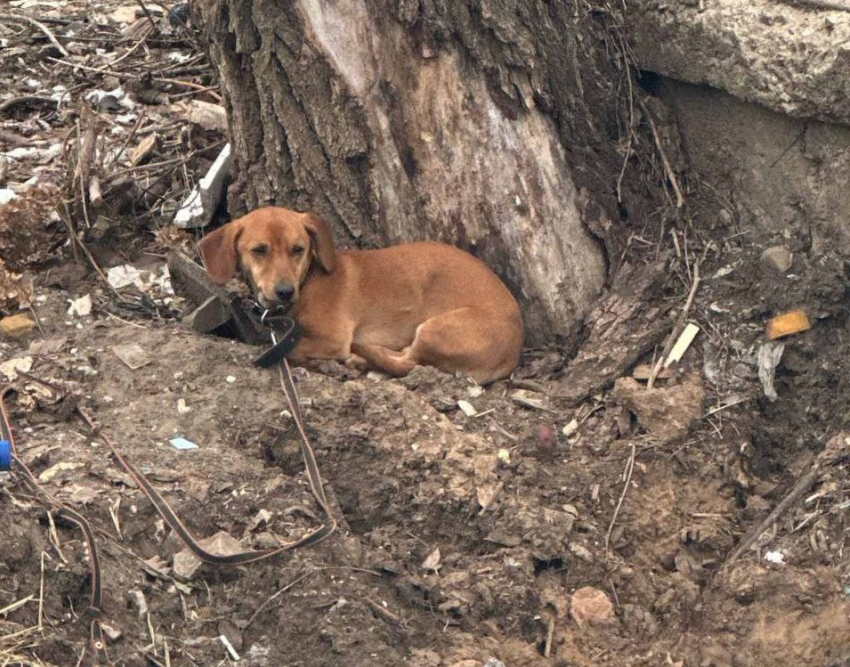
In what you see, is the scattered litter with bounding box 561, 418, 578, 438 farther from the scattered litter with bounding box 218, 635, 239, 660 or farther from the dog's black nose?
the scattered litter with bounding box 218, 635, 239, 660

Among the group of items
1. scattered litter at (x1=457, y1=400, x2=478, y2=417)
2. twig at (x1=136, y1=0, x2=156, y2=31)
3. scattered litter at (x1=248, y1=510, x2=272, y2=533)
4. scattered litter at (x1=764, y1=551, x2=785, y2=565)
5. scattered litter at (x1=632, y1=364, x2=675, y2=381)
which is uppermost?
twig at (x1=136, y1=0, x2=156, y2=31)

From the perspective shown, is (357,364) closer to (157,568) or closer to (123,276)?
(123,276)

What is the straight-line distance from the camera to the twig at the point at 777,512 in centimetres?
520

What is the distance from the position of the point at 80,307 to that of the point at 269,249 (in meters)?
0.91

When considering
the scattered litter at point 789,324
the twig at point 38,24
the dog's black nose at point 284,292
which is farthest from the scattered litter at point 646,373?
the twig at point 38,24

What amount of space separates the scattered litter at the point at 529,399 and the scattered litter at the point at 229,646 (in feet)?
6.53

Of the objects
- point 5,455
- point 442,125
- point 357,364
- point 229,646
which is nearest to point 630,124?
point 442,125

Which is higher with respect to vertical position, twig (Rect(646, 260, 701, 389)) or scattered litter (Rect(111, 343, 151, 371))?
twig (Rect(646, 260, 701, 389))

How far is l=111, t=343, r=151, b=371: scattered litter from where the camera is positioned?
5691mm

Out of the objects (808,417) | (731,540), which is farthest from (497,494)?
(808,417)

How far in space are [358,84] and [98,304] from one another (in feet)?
5.24

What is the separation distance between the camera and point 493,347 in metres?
6.30

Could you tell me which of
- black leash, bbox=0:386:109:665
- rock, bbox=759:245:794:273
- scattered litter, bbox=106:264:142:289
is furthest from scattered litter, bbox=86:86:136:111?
rock, bbox=759:245:794:273

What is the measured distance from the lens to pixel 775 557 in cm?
504
